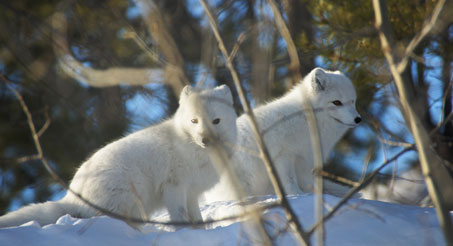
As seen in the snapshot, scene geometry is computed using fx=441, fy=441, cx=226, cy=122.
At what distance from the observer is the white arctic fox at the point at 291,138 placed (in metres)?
4.88

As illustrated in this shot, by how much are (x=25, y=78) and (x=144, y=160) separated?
484 cm

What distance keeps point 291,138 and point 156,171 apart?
173cm

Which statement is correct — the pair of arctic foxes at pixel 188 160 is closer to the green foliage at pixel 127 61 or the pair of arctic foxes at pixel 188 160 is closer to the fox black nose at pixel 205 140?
the fox black nose at pixel 205 140

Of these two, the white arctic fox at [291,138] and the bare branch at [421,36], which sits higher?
the bare branch at [421,36]

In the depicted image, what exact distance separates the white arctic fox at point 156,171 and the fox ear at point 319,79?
131 centimetres

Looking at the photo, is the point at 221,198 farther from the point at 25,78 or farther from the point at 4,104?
the point at 4,104

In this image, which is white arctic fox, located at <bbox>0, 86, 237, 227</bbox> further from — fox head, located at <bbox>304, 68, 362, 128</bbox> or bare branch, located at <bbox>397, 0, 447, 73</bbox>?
bare branch, located at <bbox>397, 0, 447, 73</bbox>

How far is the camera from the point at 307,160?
5.03m

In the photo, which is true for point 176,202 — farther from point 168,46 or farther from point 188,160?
point 168,46

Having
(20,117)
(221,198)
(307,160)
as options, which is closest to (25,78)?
(20,117)

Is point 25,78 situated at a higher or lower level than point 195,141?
higher

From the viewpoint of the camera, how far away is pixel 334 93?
498 cm

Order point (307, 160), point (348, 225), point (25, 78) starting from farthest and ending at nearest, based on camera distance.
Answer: point (25, 78) → point (307, 160) → point (348, 225)

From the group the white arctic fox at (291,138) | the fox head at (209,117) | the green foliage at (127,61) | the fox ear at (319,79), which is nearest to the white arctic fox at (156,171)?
the fox head at (209,117)
